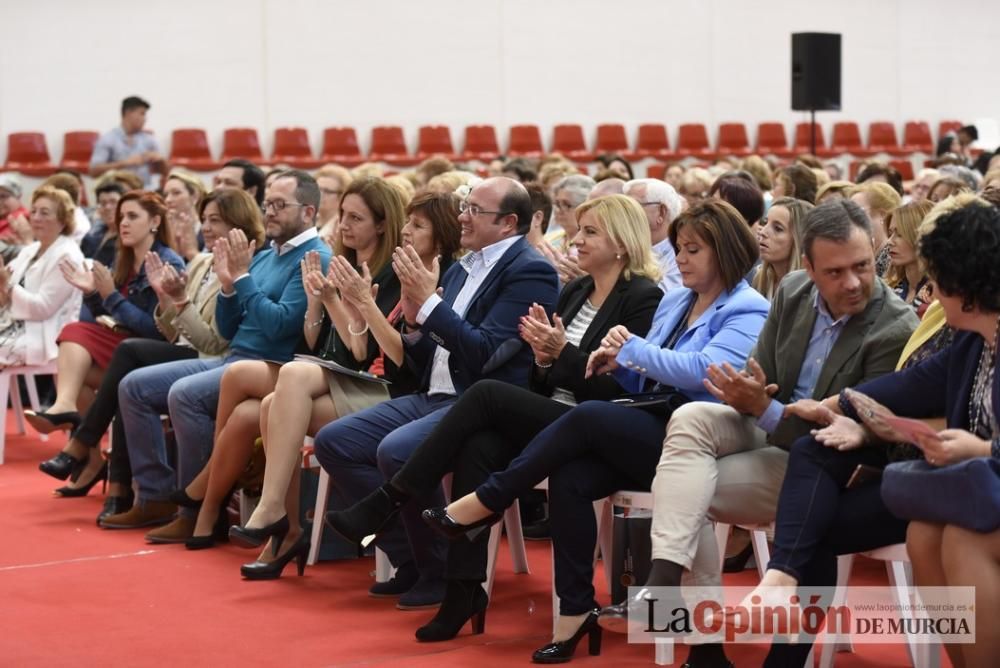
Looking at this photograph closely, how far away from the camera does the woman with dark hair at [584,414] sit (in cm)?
336

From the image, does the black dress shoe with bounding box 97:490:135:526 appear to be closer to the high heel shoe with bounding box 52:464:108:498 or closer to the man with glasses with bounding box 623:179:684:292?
the high heel shoe with bounding box 52:464:108:498

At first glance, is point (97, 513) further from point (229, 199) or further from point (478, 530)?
point (478, 530)

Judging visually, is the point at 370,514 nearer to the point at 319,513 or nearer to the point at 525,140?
the point at 319,513

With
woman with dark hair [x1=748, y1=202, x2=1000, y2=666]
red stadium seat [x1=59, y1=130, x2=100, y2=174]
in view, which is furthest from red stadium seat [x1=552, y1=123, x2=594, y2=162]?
woman with dark hair [x1=748, y1=202, x2=1000, y2=666]

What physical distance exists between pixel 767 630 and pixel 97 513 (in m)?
3.32

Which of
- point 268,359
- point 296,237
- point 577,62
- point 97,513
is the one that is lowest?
point 97,513

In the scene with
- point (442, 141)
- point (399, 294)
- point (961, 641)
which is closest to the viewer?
point (961, 641)

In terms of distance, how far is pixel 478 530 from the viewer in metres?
3.56

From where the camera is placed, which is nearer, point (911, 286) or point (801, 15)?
point (911, 286)

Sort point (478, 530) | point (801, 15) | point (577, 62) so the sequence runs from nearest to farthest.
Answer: point (478, 530)
point (577, 62)
point (801, 15)

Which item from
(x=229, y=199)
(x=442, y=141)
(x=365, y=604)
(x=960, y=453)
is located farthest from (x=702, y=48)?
(x=960, y=453)

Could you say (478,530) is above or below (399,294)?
below

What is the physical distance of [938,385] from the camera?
9.62 ft

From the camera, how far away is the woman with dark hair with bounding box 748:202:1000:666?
270 centimetres
